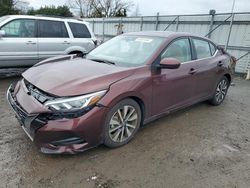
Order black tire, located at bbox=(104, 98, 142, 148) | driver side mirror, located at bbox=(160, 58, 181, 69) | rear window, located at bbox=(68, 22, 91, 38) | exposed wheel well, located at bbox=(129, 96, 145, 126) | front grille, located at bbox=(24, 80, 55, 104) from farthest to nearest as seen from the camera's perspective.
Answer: rear window, located at bbox=(68, 22, 91, 38), driver side mirror, located at bbox=(160, 58, 181, 69), exposed wheel well, located at bbox=(129, 96, 145, 126), black tire, located at bbox=(104, 98, 142, 148), front grille, located at bbox=(24, 80, 55, 104)

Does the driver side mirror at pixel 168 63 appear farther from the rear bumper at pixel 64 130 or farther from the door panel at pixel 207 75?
the rear bumper at pixel 64 130

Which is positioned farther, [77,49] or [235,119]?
[77,49]

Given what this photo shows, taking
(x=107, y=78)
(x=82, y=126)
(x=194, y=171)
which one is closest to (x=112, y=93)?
(x=107, y=78)

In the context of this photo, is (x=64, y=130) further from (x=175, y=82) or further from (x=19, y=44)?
(x=19, y=44)

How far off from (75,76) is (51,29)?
4439 millimetres

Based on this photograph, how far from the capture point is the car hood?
8.93 ft

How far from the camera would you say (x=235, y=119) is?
14.9 feet

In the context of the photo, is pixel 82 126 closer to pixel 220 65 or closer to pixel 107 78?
pixel 107 78

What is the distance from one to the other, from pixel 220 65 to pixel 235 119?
1.16 m

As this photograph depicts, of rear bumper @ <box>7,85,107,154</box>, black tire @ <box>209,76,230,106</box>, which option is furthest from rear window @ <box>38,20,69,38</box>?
black tire @ <box>209,76,230,106</box>

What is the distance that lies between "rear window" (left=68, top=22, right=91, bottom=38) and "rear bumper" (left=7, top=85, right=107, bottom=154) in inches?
193

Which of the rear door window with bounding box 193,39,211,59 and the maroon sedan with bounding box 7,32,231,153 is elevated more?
the rear door window with bounding box 193,39,211,59

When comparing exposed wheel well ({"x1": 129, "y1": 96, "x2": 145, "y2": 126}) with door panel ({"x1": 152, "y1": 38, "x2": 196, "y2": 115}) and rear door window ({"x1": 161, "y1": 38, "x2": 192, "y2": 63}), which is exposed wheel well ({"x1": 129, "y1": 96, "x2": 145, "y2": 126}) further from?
rear door window ({"x1": 161, "y1": 38, "x2": 192, "y2": 63})

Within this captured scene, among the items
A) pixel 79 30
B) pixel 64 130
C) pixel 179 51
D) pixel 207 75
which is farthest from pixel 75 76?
pixel 79 30
